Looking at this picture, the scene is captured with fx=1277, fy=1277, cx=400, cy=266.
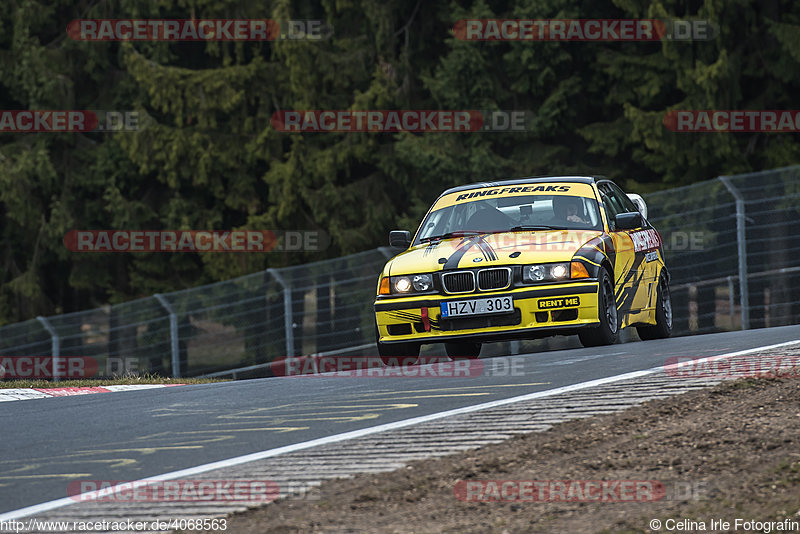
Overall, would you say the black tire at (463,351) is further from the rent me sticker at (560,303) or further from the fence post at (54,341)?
the fence post at (54,341)

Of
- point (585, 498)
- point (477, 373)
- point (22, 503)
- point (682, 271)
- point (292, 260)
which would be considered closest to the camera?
point (585, 498)

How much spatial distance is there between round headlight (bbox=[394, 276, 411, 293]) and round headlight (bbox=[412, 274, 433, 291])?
0.06 meters

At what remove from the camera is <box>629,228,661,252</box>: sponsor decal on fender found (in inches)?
500

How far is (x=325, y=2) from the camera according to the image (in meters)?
28.4

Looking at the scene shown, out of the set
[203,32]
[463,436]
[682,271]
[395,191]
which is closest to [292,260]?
[395,191]

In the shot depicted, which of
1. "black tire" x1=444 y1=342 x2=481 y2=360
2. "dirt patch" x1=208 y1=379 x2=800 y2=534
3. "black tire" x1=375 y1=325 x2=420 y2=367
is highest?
"black tire" x1=375 y1=325 x2=420 y2=367

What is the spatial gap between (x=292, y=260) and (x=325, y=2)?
580cm

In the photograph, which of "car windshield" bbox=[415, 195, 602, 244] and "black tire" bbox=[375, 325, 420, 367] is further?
"car windshield" bbox=[415, 195, 602, 244]

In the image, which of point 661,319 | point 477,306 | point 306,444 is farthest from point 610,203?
point 306,444

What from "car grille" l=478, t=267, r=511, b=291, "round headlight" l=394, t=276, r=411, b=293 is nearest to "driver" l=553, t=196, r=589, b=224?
"car grille" l=478, t=267, r=511, b=291

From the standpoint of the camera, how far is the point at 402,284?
11.3m

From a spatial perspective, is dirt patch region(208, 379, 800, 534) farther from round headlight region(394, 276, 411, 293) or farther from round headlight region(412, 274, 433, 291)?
round headlight region(394, 276, 411, 293)

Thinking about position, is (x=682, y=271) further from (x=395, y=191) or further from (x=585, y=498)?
(x=585, y=498)

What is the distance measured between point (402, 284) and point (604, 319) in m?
1.79
